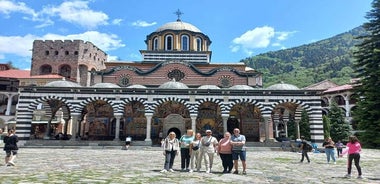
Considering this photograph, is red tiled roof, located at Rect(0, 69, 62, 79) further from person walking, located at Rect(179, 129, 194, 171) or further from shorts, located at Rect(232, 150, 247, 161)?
shorts, located at Rect(232, 150, 247, 161)

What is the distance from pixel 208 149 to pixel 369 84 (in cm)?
2049

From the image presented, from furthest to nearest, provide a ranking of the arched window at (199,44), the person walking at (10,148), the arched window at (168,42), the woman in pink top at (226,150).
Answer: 1. the arched window at (199,44)
2. the arched window at (168,42)
3. the person walking at (10,148)
4. the woman in pink top at (226,150)

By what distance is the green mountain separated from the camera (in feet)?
309

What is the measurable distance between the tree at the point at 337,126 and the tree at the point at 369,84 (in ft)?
27.5

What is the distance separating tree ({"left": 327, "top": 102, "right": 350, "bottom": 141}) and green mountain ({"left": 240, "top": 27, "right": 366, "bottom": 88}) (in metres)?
35.2

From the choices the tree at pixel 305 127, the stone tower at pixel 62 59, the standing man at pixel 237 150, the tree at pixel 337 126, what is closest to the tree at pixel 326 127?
the tree at pixel 337 126

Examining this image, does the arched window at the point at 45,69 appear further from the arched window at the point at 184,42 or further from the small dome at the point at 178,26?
the arched window at the point at 184,42

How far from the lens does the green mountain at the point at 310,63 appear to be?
94175 mm

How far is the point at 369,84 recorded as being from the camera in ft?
76.9

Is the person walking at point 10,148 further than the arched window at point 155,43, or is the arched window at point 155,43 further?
the arched window at point 155,43

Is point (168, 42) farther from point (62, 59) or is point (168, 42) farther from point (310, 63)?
point (310, 63)

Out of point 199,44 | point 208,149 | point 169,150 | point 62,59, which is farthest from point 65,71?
point 208,149

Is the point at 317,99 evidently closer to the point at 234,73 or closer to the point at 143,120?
the point at 234,73

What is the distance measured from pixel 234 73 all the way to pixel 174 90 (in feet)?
25.9
